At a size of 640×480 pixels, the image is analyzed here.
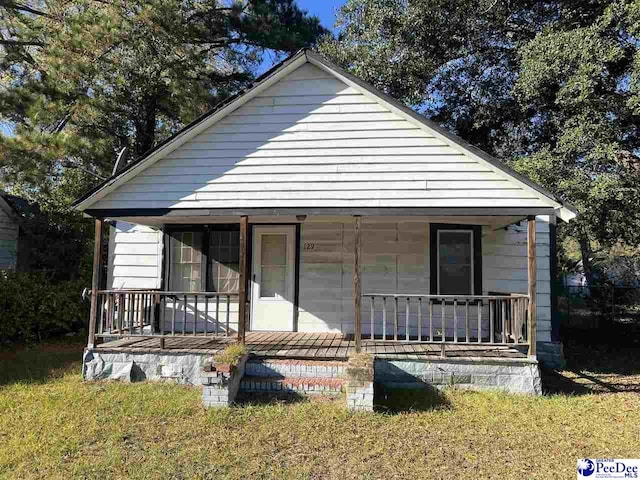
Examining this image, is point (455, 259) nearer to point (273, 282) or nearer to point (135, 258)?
point (273, 282)

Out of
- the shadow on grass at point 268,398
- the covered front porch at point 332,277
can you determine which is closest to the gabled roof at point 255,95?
the covered front porch at point 332,277

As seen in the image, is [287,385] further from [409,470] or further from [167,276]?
[167,276]

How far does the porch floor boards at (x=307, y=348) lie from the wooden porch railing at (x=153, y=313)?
0.22m

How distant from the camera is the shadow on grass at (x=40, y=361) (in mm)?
7340

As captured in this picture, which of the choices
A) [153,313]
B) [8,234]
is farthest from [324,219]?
[8,234]

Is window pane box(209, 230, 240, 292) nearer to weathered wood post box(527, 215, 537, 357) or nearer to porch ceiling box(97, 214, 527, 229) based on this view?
porch ceiling box(97, 214, 527, 229)

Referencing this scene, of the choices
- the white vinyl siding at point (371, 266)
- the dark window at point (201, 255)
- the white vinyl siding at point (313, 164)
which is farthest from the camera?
the dark window at point (201, 255)

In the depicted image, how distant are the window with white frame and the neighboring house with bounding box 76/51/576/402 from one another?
0.02m

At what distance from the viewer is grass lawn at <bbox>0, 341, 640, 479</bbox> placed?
4324 millimetres

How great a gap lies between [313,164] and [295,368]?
3191 millimetres

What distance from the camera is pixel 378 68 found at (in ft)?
40.4

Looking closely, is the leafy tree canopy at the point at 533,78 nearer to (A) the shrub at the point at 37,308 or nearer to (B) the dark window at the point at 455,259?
(B) the dark window at the point at 455,259

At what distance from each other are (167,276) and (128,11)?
9098 millimetres

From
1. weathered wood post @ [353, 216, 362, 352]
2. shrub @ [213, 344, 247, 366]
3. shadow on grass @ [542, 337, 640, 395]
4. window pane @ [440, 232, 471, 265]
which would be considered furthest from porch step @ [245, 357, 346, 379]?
window pane @ [440, 232, 471, 265]
